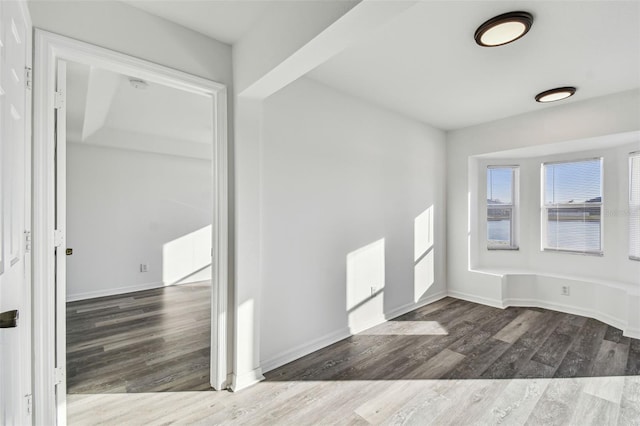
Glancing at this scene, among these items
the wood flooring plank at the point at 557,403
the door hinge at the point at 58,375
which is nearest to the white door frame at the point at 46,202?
the door hinge at the point at 58,375

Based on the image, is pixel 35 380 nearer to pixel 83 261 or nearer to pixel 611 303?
pixel 83 261

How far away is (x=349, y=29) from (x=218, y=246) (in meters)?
1.67

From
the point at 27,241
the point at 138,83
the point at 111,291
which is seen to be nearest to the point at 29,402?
the point at 27,241

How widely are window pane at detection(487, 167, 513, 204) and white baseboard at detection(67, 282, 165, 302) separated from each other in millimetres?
5863

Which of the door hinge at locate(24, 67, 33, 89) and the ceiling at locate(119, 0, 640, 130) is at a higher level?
the ceiling at locate(119, 0, 640, 130)

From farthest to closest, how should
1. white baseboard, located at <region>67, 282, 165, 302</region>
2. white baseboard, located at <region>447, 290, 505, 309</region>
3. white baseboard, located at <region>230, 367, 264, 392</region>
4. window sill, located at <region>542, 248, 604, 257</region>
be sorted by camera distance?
white baseboard, located at <region>67, 282, 165, 302</region> → white baseboard, located at <region>447, 290, 505, 309</region> → window sill, located at <region>542, 248, 604, 257</region> → white baseboard, located at <region>230, 367, 264, 392</region>

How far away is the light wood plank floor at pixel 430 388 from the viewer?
1993 mm


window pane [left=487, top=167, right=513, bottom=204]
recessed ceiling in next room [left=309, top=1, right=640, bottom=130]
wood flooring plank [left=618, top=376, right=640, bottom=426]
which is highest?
recessed ceiling in next room [left=309, top=1, right=640, bottom=130]

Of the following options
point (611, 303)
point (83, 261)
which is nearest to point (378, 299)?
point (611, 303)

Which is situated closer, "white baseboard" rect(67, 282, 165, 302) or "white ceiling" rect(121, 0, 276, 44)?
"white ceiling" rect(121, 0, 276, 44)

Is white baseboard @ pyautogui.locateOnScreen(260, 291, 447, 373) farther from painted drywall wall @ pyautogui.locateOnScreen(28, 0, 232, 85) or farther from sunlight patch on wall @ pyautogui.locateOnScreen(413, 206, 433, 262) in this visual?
painted drywall wall @ pyautogui.locateOnScreen(28, 0, 232, 85)

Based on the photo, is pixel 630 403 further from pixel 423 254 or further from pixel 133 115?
pixel 133 115

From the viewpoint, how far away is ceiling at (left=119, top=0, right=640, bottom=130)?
1942 mm


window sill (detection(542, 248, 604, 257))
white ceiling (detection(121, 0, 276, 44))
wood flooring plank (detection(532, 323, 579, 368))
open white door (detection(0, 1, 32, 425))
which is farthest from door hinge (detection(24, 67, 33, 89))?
window sill (detection(542, 248, 604, 257))
